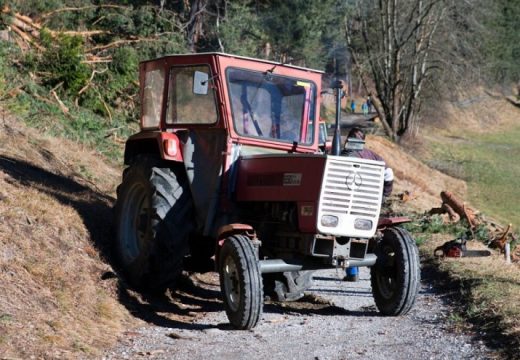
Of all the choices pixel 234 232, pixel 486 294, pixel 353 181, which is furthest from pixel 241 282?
pixel 486 294

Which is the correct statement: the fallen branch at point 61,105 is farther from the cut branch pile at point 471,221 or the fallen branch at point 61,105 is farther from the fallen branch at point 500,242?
the fallen branch at point 500,242

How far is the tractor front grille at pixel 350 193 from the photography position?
8.34m

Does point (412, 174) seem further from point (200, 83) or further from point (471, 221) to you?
point (200, 83)

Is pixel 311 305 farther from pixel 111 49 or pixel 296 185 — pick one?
pixel 111 49

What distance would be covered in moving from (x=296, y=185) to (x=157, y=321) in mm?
1969

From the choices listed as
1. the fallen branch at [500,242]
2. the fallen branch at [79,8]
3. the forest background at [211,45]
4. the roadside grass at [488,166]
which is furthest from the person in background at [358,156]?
the roadside grass at [488,166]

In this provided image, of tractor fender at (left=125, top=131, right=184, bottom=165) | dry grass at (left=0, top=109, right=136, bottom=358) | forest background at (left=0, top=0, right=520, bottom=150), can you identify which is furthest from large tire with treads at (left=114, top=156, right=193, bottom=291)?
forest background at (left=0, top=0, right=520, bottom=150)

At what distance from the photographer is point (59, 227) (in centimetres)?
988

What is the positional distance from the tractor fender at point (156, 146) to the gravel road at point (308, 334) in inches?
64.9

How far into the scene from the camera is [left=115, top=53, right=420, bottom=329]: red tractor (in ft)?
27.7

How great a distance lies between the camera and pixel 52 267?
870 centimetres

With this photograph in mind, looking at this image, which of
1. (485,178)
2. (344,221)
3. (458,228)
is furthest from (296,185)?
(485,178)

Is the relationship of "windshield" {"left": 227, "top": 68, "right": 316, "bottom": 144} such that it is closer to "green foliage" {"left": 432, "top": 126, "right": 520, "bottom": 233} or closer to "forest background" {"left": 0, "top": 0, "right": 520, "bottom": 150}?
"forest background" {"left": 0, "top": 0, "right": 520, "bottom": 150}

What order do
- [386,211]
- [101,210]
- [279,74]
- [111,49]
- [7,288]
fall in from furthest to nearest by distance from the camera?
[111,49] < [386,211] < [101,210] < [279,74] < [7,288]
